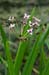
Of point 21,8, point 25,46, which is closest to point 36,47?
point 25,46

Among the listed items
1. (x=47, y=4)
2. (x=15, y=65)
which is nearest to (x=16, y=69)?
(x=15, y=65)

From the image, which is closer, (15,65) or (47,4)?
(15,65)

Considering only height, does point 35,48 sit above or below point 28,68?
above

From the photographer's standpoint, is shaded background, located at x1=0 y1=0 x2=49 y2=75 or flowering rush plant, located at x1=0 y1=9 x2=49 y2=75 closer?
flowering rush plant, located at x1=0 y1=9 x2=49 y2=75

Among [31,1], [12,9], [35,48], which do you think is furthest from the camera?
[31,1]

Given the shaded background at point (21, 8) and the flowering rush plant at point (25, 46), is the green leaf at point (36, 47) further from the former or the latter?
the shaded background at point (21, 8)

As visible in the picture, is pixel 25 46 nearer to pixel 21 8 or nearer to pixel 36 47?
pixel 36 47

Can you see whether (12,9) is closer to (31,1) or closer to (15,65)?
(31,1)

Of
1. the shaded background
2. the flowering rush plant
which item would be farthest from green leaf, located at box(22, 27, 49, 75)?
the shaded background

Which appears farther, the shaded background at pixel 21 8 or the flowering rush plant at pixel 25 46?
the shaded background at pixel 21 8

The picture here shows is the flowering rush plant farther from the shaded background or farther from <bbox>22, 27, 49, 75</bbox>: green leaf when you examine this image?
the shaded background

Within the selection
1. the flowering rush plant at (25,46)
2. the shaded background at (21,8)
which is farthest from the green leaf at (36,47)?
the shaded background at (21,8)
